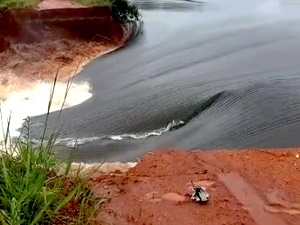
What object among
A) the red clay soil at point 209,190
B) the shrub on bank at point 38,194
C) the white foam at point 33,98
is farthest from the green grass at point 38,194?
the white foam at point 33,98

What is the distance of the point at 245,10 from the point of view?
15000mm

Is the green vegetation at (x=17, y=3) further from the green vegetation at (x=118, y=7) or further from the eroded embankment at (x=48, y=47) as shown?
the eroded embankment at (x=48, y=47)

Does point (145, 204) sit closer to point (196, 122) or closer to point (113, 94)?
point (196, 122)

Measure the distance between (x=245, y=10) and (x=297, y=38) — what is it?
8.44 feet

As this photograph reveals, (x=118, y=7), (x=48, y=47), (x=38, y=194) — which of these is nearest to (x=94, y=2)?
(x=118, y=7)

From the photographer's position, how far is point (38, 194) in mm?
3742

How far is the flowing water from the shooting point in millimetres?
8305

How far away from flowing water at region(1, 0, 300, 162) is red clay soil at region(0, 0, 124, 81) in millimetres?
583

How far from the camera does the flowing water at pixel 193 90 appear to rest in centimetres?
830

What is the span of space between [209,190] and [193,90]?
5.27 m

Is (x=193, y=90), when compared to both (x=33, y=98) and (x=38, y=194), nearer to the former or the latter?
(x=33, y=98)

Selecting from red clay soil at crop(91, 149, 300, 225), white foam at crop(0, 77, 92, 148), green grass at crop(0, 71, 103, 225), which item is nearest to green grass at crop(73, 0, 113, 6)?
white foam at crop(0, 77, 92, 148)

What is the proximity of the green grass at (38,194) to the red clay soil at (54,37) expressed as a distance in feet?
23.6

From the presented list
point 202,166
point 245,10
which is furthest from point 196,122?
point 245,10
